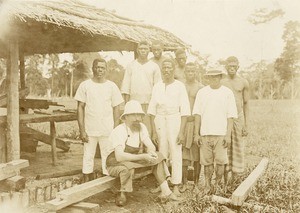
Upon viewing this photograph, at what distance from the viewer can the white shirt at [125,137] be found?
16.8 feet

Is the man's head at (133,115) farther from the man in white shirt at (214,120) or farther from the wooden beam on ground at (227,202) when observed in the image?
the wooden beam on ground at (227,202)

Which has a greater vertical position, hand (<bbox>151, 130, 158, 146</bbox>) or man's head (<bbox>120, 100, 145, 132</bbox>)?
man's head (<bbox>120, 100, 145, 132</bbox>)

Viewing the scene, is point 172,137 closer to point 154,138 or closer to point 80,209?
point 154,138

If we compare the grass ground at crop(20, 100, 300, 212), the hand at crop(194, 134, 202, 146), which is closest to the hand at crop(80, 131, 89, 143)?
the grass ground at crop(20, 100, 300, 212)

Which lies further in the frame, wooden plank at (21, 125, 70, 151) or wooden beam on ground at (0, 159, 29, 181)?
wooden plank at (21, 125, 70, 151)

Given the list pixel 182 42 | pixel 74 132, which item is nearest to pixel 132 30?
pixel 182 42

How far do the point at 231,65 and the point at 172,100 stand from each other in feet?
3.52

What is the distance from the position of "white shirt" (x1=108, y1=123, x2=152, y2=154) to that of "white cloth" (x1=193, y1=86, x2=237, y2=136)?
0.82m

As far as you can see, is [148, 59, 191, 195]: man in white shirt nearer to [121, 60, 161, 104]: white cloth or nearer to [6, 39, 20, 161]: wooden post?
[121, 60, 161, 104]: white cloth

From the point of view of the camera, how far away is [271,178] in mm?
6375

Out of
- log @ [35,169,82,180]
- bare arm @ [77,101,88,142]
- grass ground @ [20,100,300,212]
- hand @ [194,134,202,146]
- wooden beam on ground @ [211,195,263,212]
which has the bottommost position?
grass ground @ [20,100,300,212]

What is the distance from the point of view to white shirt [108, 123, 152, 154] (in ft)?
16.8

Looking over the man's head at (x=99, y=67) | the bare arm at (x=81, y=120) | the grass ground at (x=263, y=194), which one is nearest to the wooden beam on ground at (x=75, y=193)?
the grass ground at (x=263, y=194)

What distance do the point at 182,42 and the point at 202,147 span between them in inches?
137
